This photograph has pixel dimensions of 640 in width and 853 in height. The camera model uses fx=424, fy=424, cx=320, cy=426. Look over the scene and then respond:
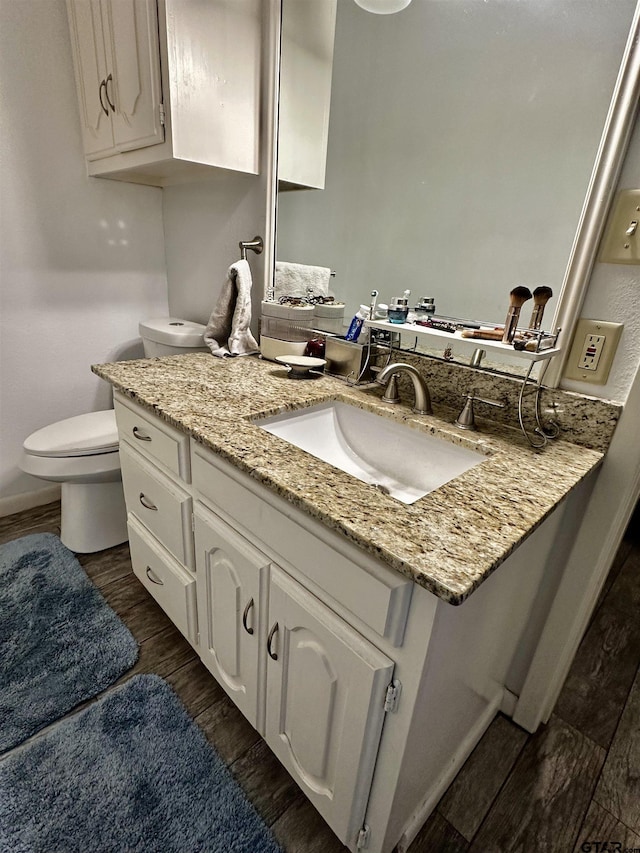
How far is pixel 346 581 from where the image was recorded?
68 centimetres

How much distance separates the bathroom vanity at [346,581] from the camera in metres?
0.63

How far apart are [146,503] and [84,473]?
44cm

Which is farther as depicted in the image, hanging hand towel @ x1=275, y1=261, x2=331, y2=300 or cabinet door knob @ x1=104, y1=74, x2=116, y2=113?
hanging hand towel @ x1=275, y1=261, x2=331, y2=300

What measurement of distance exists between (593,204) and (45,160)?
1907 millimetres

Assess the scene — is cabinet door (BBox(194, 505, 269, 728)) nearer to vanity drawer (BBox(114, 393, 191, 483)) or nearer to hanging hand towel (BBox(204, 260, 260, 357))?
vanity drawer (BBox(114, 393, 191, 483))

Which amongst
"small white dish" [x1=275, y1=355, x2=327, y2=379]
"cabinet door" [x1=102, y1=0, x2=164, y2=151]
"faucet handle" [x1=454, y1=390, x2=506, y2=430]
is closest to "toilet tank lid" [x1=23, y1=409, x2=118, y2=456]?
"small white dish" [x1=275, y1=355, x2=327, y2=379]

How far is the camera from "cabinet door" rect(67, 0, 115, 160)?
1.40 metres

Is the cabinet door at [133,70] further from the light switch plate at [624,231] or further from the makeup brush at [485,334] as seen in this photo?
the light switch plate at [624,231]

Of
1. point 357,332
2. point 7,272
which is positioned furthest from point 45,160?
point 357,332

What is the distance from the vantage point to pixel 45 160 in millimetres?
1659

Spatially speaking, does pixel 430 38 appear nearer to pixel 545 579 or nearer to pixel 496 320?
pixel 496 320

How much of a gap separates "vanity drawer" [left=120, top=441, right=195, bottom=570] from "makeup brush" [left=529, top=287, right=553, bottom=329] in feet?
2.99

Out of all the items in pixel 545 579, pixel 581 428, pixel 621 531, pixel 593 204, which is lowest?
pixel 545 579

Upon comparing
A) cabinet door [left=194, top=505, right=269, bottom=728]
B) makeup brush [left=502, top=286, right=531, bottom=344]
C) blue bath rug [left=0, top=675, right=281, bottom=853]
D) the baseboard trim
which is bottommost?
blue bath rug [left=0, top=675, right=281, bottom=853]
